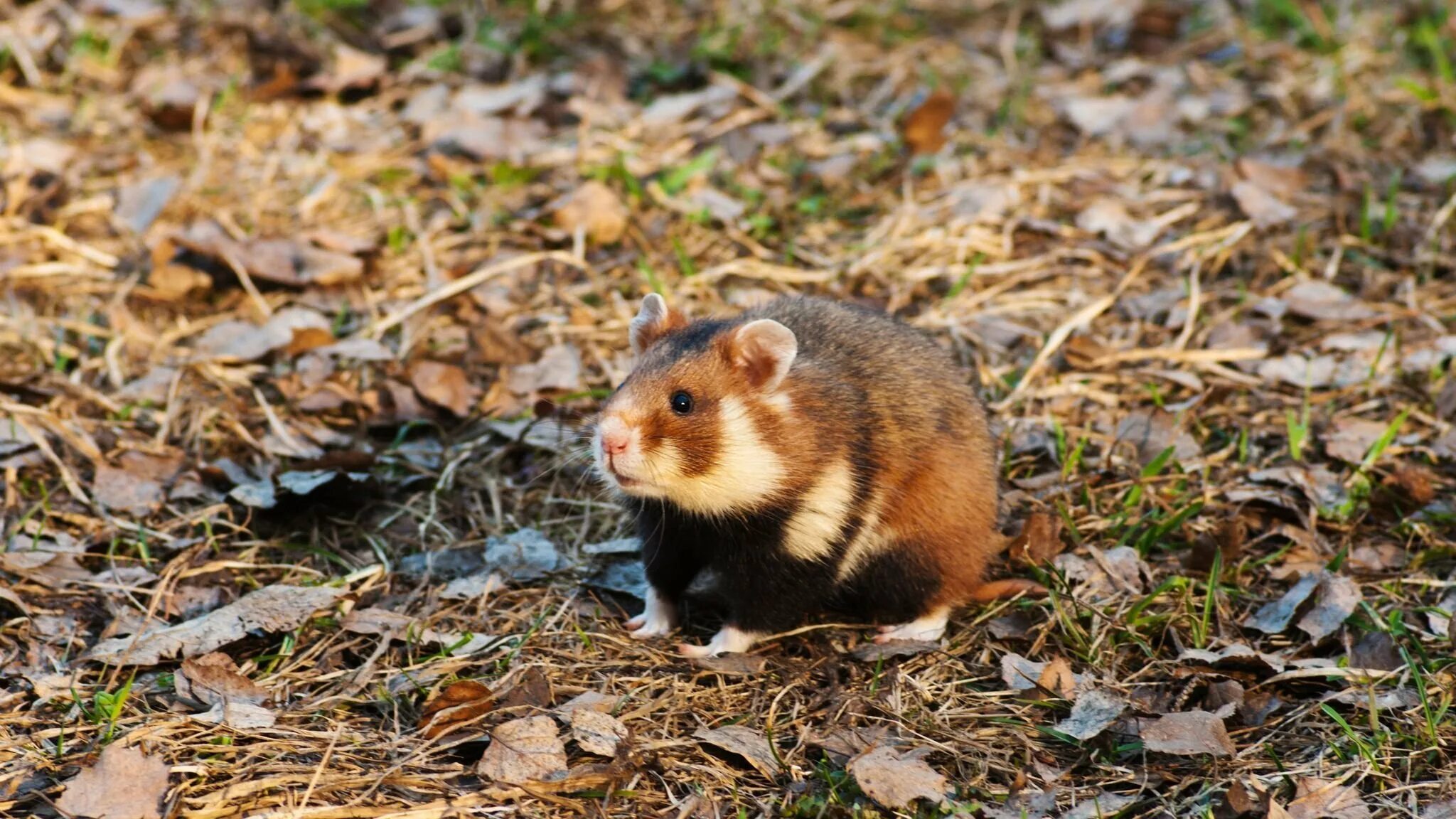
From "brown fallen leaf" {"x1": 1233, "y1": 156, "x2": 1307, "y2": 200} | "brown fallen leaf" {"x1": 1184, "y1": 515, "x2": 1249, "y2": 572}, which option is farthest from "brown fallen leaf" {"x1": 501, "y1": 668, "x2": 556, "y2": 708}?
"brown fallen leaf" {"x1": 1233, "y1": 156, "x2": 1307, "y2": 200}

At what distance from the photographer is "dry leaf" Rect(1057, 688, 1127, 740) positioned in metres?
4.01

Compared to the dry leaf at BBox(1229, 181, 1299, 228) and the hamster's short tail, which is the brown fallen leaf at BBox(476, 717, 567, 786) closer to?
the hamster's short tail

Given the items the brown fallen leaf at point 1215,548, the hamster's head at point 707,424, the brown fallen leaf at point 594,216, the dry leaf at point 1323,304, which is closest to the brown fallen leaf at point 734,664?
the hamster's head at point 707,424

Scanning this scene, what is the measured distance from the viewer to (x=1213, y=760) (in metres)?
3.87

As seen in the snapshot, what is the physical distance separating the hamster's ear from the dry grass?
0.99m

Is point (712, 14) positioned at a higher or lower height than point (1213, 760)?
higher

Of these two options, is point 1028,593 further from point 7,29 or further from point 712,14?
point 7,29

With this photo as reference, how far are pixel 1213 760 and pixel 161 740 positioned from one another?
293cm

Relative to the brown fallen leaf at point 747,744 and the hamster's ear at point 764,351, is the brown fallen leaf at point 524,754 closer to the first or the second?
the brown fallen leaf at point 747,744

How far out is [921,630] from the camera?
15.3 ft

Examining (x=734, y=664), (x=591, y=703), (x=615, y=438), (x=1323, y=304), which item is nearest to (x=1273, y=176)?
(x=1323, y=304)

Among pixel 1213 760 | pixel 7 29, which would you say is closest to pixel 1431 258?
pixel 1213 760

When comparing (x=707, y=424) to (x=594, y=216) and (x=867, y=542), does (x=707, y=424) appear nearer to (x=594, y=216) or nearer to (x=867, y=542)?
(x=867, y=542)

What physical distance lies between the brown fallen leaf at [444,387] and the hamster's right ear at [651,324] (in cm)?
128
